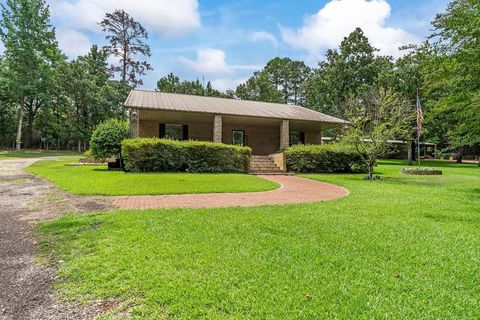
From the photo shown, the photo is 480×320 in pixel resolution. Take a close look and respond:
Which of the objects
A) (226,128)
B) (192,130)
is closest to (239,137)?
(226,128)

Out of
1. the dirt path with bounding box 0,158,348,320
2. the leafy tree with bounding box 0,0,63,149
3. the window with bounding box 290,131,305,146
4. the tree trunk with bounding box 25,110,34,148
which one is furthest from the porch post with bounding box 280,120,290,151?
the tree trunk with bounding box 25,110,34,148

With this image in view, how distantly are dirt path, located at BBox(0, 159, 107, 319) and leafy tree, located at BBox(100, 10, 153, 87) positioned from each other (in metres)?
35.8

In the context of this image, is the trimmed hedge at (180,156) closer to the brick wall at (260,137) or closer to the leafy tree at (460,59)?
the brick wall at (260,137)

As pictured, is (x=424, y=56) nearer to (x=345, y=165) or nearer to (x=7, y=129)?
(x=345, y=165)

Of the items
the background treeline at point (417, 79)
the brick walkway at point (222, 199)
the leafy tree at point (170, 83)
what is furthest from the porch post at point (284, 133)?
the leafy tree at point (170, 83)

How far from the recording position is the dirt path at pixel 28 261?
280cm

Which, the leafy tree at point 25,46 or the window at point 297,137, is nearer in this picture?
the window at point 297,137

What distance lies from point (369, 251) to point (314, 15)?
11.9 meters

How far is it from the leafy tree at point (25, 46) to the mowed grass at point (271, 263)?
34.5m

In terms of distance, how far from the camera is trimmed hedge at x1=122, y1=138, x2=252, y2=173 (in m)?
14.6

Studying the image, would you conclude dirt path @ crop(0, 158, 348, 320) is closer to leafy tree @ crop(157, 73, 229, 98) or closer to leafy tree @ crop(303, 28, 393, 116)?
leafy tree @ crop(303, 28, 393, 116)

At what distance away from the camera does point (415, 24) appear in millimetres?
13680

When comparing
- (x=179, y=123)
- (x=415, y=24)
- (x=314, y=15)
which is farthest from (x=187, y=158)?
(x=415, y=24)

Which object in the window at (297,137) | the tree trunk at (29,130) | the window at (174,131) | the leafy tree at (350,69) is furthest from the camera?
the tree trunk at (29,130)
